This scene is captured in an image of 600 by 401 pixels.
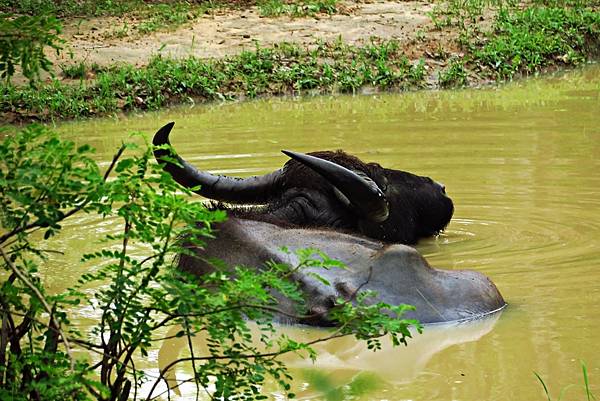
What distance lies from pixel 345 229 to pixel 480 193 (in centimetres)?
248

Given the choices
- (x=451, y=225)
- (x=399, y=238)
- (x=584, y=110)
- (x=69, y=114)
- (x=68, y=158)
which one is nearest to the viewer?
(x=68, y=158)

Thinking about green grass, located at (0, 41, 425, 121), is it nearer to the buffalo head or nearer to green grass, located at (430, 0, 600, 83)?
green grass, located at (430, 0, 600, 83)

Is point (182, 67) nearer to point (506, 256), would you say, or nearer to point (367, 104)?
point (367, 104)

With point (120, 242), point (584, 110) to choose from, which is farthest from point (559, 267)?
point (584, 110)

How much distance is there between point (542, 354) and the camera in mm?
4574

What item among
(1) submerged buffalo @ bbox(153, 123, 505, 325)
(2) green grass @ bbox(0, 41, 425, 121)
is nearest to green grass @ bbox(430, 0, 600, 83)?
(2) green grass @ bbox(0, 41, 425, 121)

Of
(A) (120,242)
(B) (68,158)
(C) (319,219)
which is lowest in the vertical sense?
(A) (120,242)

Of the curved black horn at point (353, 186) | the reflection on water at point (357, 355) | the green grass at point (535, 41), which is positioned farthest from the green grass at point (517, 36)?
the reflection on water at point (357, 355)

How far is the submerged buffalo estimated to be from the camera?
206 inches

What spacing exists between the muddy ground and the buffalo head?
9367 millimetres

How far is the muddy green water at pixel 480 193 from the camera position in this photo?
4.50 m

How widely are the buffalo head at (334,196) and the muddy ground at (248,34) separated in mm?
9367

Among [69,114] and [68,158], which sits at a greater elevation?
[68,158]

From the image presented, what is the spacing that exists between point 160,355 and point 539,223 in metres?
3.35
